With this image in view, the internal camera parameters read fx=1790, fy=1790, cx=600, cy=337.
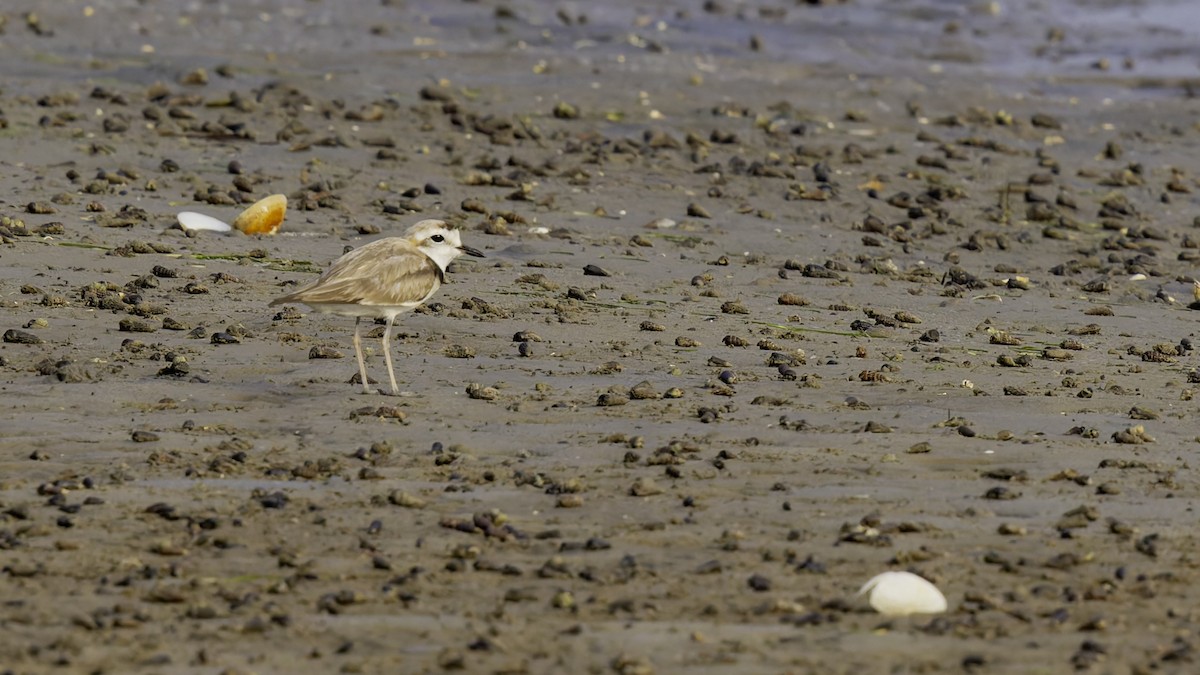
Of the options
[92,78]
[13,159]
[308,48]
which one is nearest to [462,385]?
[13,159]

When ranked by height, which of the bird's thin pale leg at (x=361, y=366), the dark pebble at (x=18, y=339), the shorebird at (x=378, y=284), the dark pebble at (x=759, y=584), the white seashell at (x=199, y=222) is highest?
the white seashell at (x=199, y=222)

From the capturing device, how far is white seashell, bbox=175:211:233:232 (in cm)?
1180

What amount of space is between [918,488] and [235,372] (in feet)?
11.4

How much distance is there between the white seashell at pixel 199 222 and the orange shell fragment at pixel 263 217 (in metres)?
0.10

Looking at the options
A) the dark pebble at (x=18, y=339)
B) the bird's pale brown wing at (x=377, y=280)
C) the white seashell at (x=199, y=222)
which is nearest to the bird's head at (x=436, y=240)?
the bird's pale brown wing at (x=377, y=280)

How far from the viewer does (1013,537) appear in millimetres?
7031

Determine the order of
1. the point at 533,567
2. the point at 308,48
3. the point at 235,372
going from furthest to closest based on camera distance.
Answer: the point at 308,48, the point at 235,372, the point at 533,567

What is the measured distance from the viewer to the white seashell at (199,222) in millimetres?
11797

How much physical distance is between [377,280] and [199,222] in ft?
10.5

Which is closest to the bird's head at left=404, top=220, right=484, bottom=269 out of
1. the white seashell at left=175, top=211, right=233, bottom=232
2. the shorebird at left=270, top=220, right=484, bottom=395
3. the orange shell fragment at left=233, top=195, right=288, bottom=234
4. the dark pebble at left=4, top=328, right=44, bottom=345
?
the shorebird at left=270, top=220, right=484, bottom=395

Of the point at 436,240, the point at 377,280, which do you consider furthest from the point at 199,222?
the point at 377,280

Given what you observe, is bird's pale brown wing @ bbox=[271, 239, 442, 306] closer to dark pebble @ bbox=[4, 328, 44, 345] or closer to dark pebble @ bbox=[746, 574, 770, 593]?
dark pebble @ bbox=[4, 328, 44, 345]

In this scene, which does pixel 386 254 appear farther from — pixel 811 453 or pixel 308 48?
pixel 308 48

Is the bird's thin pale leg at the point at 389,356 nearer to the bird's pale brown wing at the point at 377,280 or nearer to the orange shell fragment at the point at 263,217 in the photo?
the bird's pale brown wing at the point at 377,280
